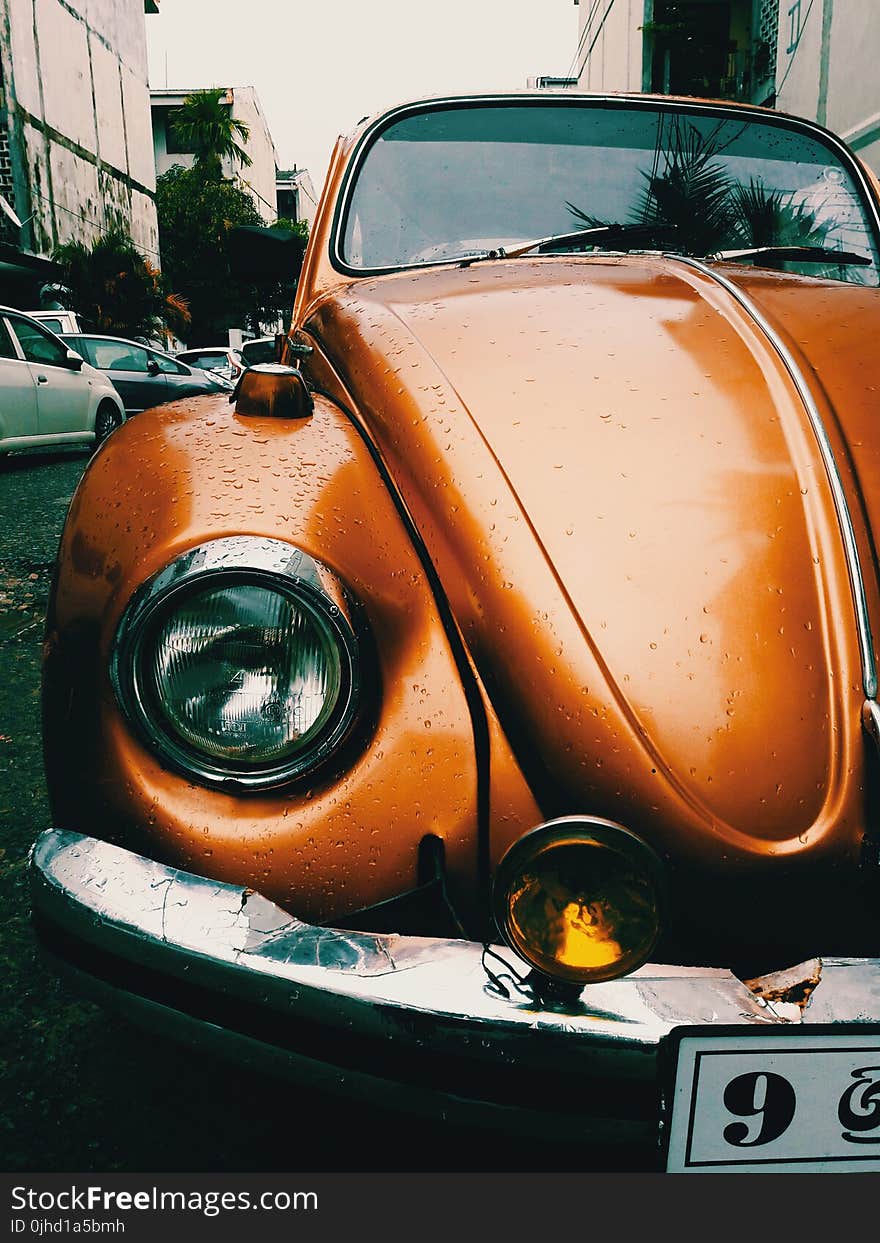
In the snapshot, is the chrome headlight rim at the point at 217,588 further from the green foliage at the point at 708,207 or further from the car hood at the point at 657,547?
the green foliage at the point at 708,207

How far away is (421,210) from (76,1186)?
2.12 metres

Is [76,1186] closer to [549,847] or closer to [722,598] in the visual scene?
[549,847]

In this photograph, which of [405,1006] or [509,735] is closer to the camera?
[405,1006]

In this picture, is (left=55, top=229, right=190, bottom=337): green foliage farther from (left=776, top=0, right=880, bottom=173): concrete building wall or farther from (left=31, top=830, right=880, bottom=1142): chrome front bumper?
(left=31, top=830, right=880, bottom=1142): chrome front bumper

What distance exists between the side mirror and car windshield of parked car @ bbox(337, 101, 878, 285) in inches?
38.4

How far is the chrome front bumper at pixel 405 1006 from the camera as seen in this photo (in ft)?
3.01

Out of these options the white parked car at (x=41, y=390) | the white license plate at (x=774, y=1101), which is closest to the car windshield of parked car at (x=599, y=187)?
the white license plate at (x=774, y=1101)

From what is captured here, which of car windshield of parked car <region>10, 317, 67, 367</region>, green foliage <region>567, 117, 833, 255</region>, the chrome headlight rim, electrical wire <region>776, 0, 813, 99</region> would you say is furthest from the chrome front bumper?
electrical wire <region>776, 0, 813, 99</region>

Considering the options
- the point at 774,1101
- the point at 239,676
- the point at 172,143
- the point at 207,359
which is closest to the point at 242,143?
the point at 172,143

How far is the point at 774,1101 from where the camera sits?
0.91m

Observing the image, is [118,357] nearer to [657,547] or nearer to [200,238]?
[657,547]

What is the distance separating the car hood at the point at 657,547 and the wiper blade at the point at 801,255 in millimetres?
729

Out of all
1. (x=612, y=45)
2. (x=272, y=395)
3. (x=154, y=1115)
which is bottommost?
(x=154, y=1115)

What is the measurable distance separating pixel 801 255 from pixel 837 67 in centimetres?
1451
